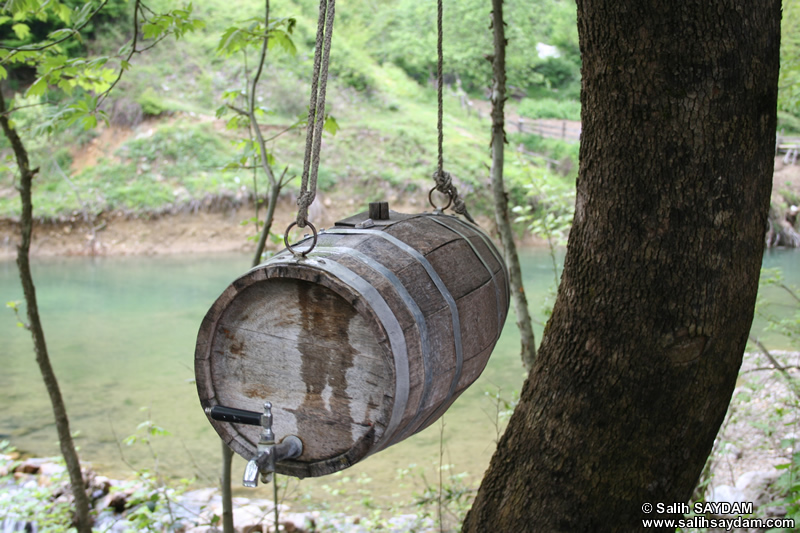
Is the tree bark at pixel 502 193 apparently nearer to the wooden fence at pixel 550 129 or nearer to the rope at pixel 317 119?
the rope at pixel 317 119

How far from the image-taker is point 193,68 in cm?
2127

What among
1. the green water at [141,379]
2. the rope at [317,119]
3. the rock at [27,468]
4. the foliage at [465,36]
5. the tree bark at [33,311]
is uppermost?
the foliage at [465,36]

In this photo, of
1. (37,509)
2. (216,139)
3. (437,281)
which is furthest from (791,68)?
(216,139)

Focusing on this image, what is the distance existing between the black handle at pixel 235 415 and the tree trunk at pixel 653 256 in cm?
61

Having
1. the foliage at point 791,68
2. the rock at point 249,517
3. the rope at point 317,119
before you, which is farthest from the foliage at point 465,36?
the rope at point 317,119

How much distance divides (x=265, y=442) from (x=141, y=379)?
21.2 ft

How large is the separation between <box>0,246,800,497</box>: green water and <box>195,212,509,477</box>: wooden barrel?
110cm

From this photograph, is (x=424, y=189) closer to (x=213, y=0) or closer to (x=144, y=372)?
(x=144, y=372)

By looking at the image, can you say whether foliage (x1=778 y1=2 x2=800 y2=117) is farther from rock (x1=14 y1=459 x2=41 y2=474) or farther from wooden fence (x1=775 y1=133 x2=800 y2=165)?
wooden fence (x1=775 y1=133 x2=800 y2=165)

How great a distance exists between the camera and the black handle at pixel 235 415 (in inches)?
51.1

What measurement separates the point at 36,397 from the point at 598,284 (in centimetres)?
674

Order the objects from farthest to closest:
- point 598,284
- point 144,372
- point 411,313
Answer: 1. point 144,372
2. point 598,284
3. point 411,313

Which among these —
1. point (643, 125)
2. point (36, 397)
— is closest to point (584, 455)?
point (643, 125)

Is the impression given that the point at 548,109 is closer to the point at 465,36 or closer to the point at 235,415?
the point at 465,36
